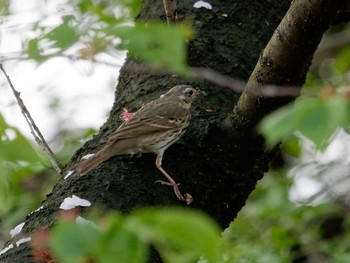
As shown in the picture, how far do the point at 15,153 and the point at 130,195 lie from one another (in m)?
0.92

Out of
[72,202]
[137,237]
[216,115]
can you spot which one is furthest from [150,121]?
[137,237]

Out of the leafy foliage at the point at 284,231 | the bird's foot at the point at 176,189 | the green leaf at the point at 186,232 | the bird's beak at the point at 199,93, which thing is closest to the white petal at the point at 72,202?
the bird's foot at the point at 176,189

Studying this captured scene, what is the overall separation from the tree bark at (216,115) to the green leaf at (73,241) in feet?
3.20

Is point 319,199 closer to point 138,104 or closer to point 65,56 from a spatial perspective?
point 138,104

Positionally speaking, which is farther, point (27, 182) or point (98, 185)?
point (27, 182)

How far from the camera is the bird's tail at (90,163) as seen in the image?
283cm

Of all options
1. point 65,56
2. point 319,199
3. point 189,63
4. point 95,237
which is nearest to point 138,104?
point 189,63

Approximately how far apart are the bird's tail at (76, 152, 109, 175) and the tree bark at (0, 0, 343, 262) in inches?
0.9

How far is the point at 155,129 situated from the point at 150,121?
0.35 ft

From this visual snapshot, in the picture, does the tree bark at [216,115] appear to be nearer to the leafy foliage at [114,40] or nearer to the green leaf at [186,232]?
the leafy foliage at [114,40]

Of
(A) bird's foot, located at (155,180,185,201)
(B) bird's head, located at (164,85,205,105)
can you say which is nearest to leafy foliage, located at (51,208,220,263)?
(A) bird's foot, located at (155,180,185,201)

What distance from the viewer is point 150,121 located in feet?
12.5

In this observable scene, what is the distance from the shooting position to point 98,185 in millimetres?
2738

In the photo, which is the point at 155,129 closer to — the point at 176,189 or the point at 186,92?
the point at 186,92
